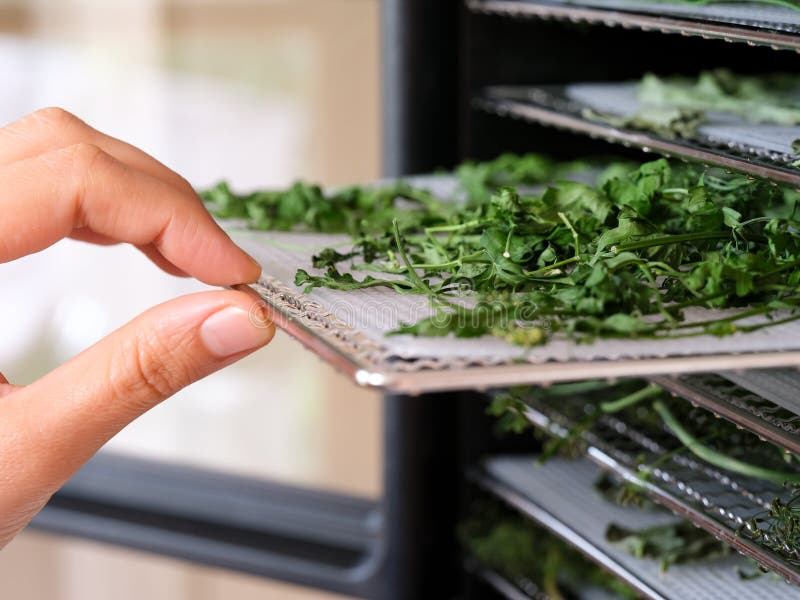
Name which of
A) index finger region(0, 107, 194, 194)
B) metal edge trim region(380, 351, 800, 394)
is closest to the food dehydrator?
metal edge trim region(380, 351, 800, 394)

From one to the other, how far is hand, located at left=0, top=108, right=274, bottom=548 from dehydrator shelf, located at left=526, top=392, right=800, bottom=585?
43 centimetres

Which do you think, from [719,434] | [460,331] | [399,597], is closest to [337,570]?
[399,597]

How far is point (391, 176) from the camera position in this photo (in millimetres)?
1483

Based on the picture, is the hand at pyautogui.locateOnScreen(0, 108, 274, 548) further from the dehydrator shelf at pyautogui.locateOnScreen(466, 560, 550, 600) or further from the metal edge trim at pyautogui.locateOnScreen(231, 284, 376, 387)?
the dehydrator shelf at pyautogui.locateOnScreen(466, 560, 550, 600)

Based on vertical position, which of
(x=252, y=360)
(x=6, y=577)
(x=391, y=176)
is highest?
(x=391, y=176)

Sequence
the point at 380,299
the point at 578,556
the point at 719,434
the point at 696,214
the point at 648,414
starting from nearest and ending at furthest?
1. the point at 380,299
2. the point at 696,214
3. the point at 719,434
4. the point at 648,414
5. the point at 578,556

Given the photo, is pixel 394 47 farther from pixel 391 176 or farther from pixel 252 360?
pixel 252 360

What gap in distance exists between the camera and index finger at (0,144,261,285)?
32.0 inches

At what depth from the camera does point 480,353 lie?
24.6 inches

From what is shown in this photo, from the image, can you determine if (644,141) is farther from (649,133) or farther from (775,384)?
(775,384)

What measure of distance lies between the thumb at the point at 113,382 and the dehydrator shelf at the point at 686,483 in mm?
425

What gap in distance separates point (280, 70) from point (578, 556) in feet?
3.49

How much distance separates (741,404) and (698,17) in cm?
35

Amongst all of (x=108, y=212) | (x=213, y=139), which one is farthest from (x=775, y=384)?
(x=213, y=139)
